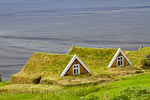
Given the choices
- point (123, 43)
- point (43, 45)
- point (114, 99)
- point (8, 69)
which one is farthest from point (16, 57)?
point (114, 99)

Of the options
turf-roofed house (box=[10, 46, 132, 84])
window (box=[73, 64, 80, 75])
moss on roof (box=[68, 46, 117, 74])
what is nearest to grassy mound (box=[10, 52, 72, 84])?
turf-roofed house (box=[10, 46, 132, 84])

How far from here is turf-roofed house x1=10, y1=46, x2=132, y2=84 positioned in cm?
5391

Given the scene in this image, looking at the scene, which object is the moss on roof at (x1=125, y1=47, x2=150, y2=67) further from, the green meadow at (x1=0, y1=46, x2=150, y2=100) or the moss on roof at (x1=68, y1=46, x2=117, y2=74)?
the moss on roof at (x1=68, y1=46, x2=117, y2=74)

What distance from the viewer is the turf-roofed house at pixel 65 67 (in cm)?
5391

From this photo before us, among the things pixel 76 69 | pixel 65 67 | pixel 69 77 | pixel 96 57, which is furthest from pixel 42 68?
pixel 96 57

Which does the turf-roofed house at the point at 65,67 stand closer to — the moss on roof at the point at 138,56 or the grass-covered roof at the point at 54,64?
the grass-covered roof at the point at 54,64

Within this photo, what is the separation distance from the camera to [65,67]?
5462 cm

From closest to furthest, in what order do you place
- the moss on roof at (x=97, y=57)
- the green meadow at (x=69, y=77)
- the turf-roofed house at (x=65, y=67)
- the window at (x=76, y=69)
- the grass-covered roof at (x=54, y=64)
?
the green meadow at (x=69, y=77)
the turf-roofed house at (x=65, y=67)
the grass-covered roof at (x=54, y=64)
the window at (x=76, y=69)
the moss on roof at (x=97, y=57)

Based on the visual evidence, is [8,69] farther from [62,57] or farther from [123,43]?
[123,43]

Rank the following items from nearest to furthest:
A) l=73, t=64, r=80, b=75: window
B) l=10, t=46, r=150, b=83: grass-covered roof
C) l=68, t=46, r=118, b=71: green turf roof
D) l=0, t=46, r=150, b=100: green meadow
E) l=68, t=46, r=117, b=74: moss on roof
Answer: l=0, t=46, r=150, b=100: green meadow < l=10, t=46, r=150, b=83: grass-covered roof < l=73, t=64, r=80, b=75: window < l=68, t=46, r=117, b=74: moss on roof < l=68, t=46, r=118, b=71: green turf roof

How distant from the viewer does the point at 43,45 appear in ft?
459

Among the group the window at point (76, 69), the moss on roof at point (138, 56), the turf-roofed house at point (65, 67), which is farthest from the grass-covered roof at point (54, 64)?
the window at point (76, 69)

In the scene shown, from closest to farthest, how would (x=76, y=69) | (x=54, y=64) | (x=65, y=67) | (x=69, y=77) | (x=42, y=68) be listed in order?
(x=69, y=77)
(x=65, y=67)
(x=76, y=69)
(x=54, y=64)
(x=42, y=68)

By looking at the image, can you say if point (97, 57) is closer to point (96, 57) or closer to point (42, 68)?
point (96, 57)
